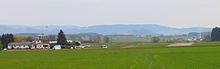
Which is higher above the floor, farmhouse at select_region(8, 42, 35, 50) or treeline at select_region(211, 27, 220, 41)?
treeline at select_region(211, 27, 220, 41)

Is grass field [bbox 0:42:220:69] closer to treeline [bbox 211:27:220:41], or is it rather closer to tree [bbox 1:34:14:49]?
tree [bbox 1:34:14:49]

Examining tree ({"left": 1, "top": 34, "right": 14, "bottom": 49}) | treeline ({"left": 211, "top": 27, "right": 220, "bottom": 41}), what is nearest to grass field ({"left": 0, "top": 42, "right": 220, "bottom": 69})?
tree ({"left": 1, "top": 34, "right": 14, "bottom": 49})

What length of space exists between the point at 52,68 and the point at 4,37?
116 metres

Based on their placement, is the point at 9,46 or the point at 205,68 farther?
the point at 9,46

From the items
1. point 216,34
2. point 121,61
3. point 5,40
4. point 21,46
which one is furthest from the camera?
point 216,34

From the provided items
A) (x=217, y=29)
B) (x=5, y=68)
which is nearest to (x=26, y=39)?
(x=217, y=29)

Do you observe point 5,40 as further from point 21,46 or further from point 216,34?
point 216,34

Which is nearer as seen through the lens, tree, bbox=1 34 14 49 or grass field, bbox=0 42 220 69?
grass field, bbox=0 42 220 69

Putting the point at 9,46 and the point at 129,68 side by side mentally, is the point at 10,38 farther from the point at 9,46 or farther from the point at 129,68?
the point at 129,68

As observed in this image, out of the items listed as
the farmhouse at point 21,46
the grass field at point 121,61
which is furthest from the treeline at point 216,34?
the grass field at point 121,61

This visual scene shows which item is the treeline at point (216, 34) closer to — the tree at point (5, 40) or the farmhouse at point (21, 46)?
the farmhouse at point (21, 46)

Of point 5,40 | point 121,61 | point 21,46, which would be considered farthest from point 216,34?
point 121,61

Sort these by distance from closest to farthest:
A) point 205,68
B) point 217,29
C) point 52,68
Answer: point 205,68 → point 52,68 → point 217,29

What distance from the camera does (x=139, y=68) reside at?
3597 centimetres
